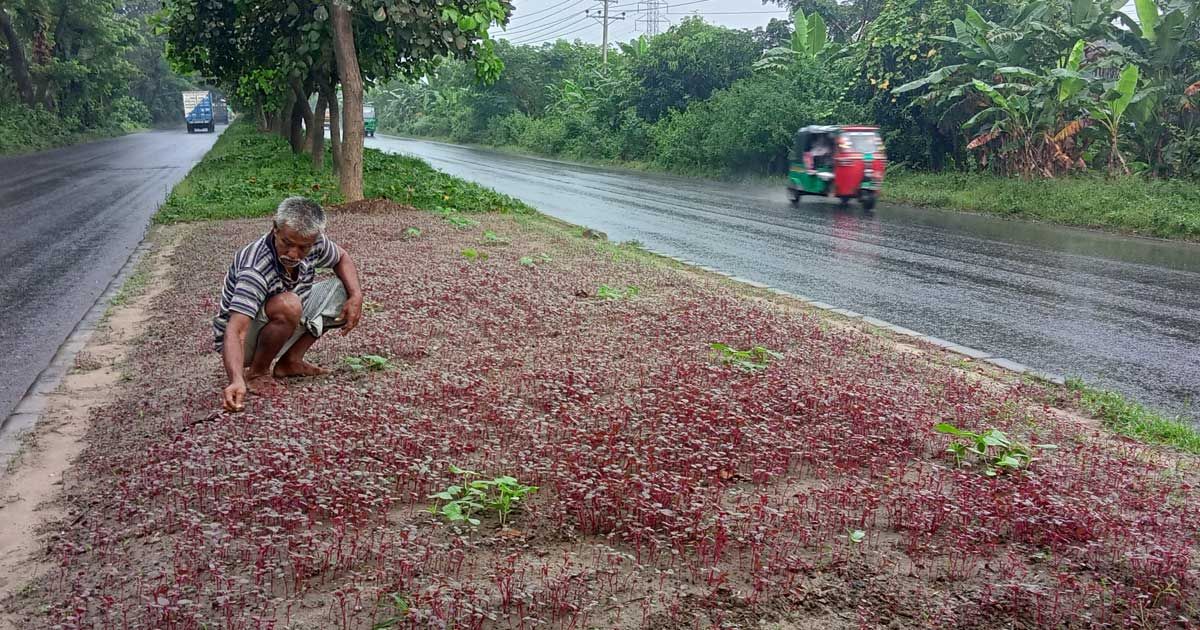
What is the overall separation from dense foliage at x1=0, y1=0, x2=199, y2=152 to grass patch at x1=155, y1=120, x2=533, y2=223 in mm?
24975

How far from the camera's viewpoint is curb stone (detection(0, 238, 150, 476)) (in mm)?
5863

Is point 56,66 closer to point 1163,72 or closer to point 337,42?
point 337,42

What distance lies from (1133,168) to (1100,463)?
20252mm

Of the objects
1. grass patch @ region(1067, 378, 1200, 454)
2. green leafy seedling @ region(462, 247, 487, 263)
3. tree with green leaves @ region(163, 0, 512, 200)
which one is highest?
tree with green leaves @ region(163, 0, 512, 200)

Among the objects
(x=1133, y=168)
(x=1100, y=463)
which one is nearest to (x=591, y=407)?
(x=1100, y=463)

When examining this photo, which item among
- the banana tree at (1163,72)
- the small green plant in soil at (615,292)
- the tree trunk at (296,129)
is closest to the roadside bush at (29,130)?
the tree trunk at (296,129)

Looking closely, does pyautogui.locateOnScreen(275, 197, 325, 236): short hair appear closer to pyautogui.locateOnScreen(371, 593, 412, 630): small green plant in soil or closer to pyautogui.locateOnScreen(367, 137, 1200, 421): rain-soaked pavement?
pyautogui.locateOnScreen(371, 593, 412, 630): small green plant in soil

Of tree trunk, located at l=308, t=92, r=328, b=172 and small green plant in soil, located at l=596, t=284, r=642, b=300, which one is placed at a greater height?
tree trunk, located at l=308, t=92, r=328, b=172

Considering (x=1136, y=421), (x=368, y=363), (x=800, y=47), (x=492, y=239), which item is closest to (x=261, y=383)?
(x=368, y=363)

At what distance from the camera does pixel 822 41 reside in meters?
33.9

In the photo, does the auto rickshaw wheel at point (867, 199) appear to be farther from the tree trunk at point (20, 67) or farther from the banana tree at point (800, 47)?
the tree trunk at point (20, 67)

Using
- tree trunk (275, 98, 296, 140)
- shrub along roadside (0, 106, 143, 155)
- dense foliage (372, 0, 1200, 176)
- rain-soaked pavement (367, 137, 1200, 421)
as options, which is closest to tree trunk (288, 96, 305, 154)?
tree trunk (275, 98, 296, 140)

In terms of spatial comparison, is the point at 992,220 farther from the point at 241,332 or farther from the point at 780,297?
the point at 241,332

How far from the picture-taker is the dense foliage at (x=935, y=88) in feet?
71.4
